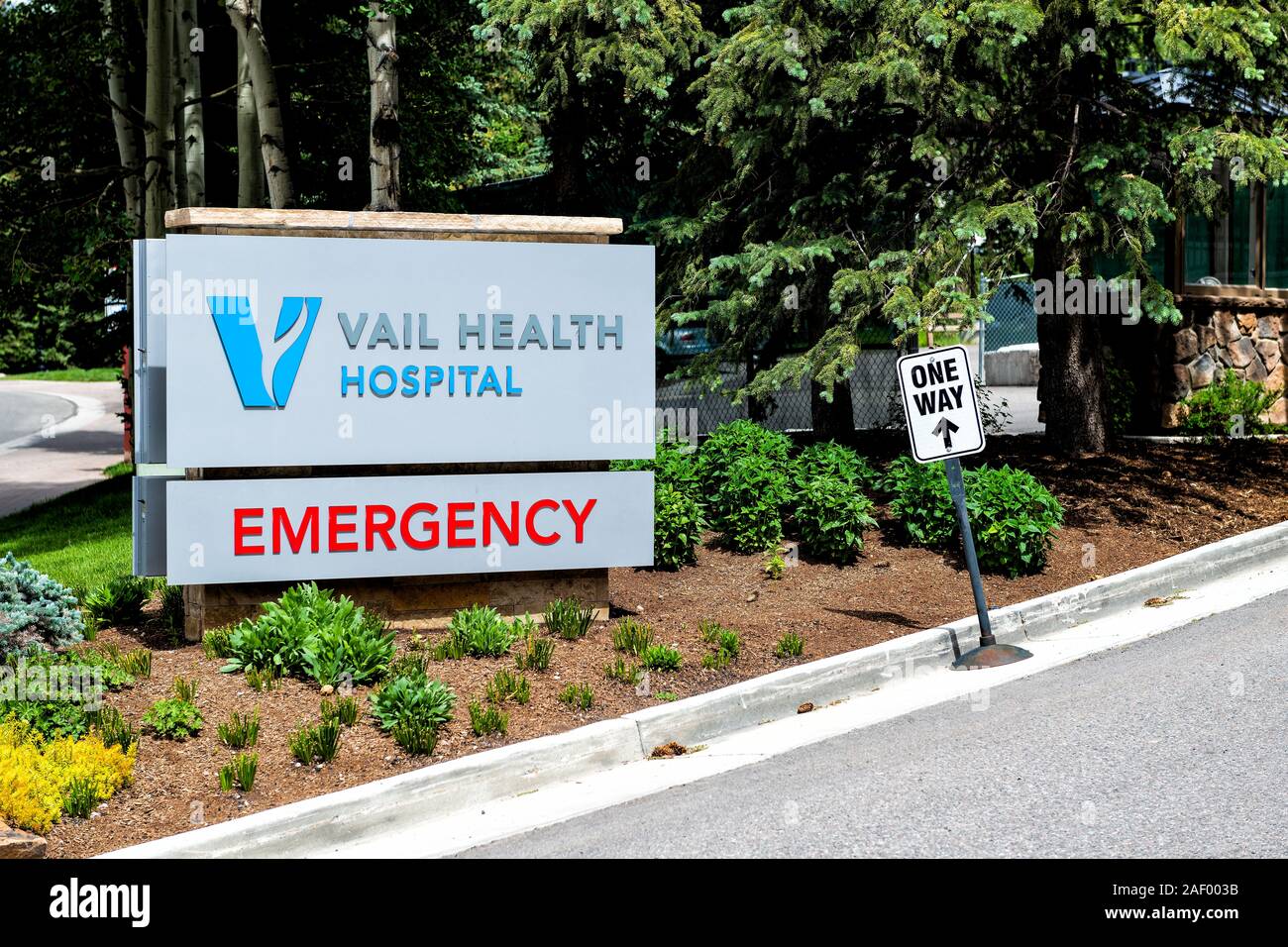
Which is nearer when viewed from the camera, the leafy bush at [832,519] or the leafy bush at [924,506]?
the leafy bush at [832,519]

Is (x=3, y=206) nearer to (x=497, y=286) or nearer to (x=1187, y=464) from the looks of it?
(x=497, y=286)

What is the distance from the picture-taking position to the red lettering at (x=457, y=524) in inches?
346

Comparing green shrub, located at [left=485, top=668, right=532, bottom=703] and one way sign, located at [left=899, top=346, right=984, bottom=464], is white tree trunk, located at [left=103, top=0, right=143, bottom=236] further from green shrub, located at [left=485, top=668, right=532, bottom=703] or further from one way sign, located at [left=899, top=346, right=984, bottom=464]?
green shrub, located at [left=485, top=668, right=532, bottom=703]

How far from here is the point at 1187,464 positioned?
46.2ft

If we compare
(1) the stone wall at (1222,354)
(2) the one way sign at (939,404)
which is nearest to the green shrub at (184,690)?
(2) the one way sign at (939,404)

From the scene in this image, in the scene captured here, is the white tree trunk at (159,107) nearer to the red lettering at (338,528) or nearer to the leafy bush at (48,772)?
the red lettering at (338,528)

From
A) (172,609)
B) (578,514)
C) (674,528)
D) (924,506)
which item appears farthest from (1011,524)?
(172,609)

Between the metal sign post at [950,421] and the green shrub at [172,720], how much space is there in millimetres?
4477

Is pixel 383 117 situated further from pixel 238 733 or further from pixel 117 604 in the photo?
pixel 238 733

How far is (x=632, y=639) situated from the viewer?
8234mm

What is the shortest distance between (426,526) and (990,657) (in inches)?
142

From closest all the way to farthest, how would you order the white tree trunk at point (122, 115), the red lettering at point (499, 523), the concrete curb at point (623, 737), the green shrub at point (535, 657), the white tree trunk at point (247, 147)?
the concrete curb at point (623, 737) → the green shrub at point (535, 657) → the red lettering at point (499, 523) → the white tree trunk at point (247, 147) → the white tree trunk at point (122, 115)

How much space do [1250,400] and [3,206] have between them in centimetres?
1615
